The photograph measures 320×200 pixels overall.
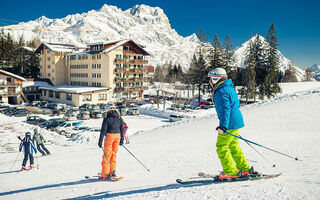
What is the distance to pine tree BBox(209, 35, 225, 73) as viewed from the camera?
5384 cm

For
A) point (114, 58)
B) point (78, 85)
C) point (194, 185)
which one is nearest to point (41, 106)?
point (78, 85)

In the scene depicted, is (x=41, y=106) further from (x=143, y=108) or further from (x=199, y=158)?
(x=199, y=158)

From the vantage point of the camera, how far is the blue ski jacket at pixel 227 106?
4538 millimetres

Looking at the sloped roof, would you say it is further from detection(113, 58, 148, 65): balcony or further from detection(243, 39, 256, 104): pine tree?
detection(243, 39, 256, 104): pine tree

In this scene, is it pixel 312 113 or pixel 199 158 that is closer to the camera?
pixel 199 158

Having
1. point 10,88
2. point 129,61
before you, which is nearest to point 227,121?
point 129,61

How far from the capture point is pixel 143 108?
150 feet

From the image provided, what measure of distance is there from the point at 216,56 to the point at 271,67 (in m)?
11.9

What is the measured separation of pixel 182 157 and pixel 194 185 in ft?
11.2

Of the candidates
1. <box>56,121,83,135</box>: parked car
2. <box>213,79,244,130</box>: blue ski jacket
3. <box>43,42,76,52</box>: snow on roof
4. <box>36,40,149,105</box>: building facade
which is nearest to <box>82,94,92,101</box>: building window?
<box>36,40,149,105</box>: building facade

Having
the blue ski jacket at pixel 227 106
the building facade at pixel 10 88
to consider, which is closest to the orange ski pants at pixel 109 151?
the blue ski jacket at pixel 227 106

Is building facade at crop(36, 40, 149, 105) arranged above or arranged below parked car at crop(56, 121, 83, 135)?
above

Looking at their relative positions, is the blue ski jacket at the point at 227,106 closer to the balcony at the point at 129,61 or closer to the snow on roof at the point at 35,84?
the balcony at the point at 129,61

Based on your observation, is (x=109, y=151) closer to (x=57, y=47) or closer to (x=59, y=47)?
(x=57, y=47)
